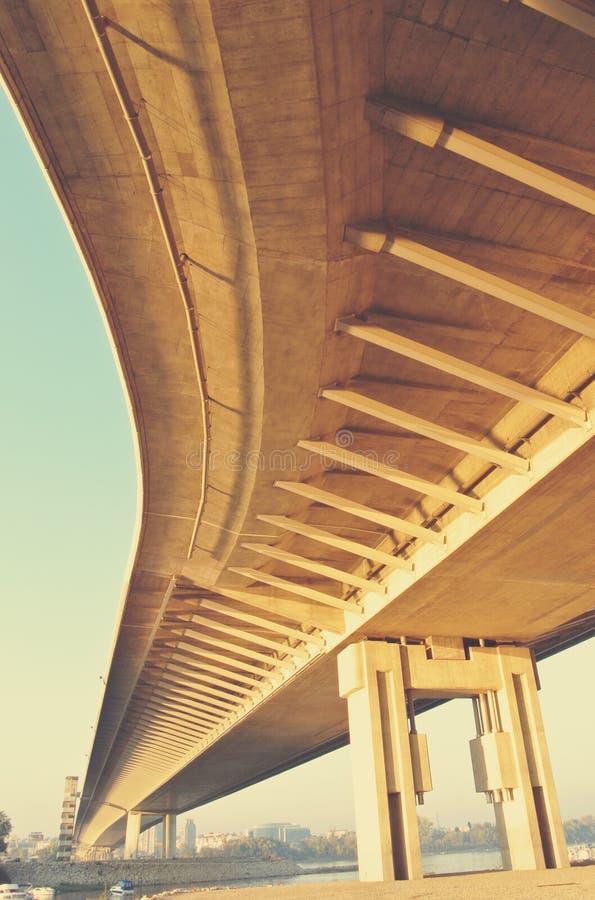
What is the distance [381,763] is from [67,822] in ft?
423

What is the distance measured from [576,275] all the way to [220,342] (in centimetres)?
621

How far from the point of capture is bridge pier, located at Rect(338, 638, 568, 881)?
861 inches

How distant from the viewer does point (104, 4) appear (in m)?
7.72

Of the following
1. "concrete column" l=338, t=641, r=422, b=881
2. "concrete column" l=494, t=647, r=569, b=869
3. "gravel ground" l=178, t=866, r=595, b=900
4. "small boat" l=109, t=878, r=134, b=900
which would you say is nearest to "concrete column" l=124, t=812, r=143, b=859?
"small boat" l=109, t=878, r=134, b=900

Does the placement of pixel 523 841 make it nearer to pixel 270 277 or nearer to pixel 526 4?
pixel 270 277

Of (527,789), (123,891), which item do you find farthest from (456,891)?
(123,891)

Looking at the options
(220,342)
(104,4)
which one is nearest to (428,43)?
(104,4)

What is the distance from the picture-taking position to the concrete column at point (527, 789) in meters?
22.6

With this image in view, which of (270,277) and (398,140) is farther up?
(398,140)

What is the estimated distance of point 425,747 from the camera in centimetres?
2323

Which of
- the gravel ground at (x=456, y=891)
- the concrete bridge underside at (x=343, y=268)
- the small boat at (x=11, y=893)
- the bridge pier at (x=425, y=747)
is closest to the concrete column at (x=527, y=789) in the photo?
the bridge pier at (x=425, y=747)

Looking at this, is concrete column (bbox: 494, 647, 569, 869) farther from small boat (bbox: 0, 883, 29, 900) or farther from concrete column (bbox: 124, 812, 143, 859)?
concrete column (bbox: 124, 812, 143, 859)

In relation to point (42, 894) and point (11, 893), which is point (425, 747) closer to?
point (11, 893)

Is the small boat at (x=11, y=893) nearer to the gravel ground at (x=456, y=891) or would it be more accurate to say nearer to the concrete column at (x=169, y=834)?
the gravel ground at (x=456, y=891)
